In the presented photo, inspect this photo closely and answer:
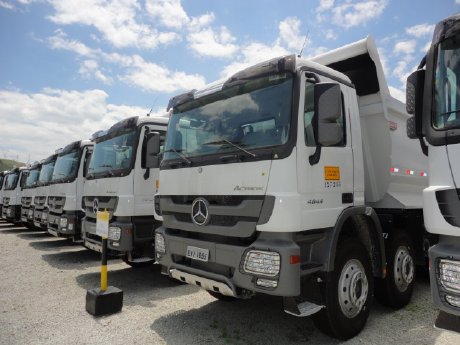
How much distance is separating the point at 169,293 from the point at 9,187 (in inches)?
564

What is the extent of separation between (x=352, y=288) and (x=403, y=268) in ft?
5.06

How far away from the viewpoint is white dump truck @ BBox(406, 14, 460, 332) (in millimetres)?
2484

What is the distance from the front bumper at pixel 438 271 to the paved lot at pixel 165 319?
1474 millimetres

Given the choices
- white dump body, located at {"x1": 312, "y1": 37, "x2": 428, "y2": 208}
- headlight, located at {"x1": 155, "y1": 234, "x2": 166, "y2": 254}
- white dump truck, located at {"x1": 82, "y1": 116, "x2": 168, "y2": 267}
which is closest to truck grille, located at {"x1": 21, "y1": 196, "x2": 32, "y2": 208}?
white dump truck, located at {"x1": 82, "y1": 116, "x2": 168, "y2": 267}

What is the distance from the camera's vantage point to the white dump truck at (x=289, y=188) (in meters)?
3.30

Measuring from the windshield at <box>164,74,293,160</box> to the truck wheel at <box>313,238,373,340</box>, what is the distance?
Result: 1.39 metres

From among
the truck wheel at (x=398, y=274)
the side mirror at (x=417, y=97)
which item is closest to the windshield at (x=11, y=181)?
the truck wheel at (x=398, y=274)

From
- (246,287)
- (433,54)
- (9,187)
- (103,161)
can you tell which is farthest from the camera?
(9,187)

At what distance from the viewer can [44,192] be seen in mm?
10625

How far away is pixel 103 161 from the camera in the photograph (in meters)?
6.77

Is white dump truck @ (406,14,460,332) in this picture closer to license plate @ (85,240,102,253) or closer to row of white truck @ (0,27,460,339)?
row of white truck @ (0,27,460,339)

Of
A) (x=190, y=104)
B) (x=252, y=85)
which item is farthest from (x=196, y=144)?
(x=252, y=85)

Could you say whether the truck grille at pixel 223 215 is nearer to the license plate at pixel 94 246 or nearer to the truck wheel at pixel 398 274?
the truck wheel at pixel 398 274

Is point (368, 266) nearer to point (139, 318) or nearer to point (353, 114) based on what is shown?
point (353, 114)
